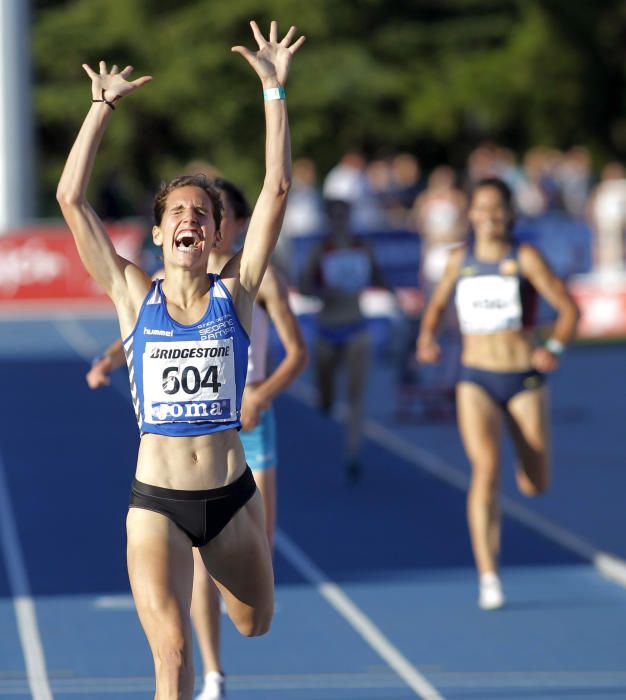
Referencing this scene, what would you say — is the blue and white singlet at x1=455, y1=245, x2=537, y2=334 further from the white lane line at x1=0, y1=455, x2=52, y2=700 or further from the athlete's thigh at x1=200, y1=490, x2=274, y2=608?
the athlete's thigh at x1=200, y1=490, x2=274, y2=608

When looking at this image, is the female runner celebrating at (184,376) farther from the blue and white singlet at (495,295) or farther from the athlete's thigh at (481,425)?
the blue and white singlet at (495,295)

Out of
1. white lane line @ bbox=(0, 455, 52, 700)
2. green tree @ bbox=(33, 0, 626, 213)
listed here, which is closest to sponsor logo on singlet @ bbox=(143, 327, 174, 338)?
white lane line @ bbox=(0, 455, 52, 700)

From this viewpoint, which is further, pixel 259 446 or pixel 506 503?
Result: pixel 506 503

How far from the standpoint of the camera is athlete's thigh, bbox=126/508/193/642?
585cm

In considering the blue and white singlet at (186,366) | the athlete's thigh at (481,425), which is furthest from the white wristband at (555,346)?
the blue and white singlet at (186,366)

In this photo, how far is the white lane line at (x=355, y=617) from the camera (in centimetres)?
821

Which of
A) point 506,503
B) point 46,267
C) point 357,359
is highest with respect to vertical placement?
point 46,267

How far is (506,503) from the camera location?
13.0m

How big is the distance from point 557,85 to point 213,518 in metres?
45.3

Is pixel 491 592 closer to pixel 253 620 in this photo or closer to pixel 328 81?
pixel 253 620

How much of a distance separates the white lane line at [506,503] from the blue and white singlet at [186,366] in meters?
4.89

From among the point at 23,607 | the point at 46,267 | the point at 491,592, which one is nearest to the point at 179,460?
the point at 491,592

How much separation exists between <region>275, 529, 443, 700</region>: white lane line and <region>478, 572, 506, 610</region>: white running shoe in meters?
0.61

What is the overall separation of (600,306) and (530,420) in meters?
15.9
